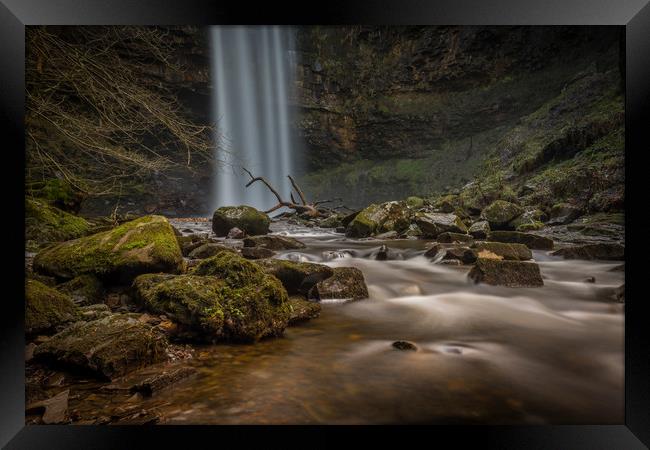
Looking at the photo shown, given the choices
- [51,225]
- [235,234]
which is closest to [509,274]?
[235,234]

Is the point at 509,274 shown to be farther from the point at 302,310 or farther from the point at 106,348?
the point at 106,348

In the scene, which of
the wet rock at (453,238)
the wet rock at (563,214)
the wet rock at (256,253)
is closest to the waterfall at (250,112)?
the wet rock at (256,253)

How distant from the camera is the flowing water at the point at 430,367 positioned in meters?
1.34

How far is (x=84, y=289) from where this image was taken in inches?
88.0

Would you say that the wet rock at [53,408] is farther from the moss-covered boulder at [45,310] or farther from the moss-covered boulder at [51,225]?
the moss-covered boulder at [51,225]

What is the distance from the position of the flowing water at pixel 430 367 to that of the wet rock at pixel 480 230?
2406 mm

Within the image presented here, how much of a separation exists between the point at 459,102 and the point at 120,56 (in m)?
17.9

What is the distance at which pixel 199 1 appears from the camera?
4.17 ft

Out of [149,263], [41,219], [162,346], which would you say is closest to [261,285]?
[162,346]

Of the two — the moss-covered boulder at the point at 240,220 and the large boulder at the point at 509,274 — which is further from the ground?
the moss-covered boulder at the point at 240,220

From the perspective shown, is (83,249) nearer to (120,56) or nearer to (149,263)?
(149,263)

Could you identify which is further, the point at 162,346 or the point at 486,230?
the point at 486,230

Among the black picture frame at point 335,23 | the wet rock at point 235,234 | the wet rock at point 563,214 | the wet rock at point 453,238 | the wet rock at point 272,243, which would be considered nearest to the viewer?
the black picture frame at point 335,23

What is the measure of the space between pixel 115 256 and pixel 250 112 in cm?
405
